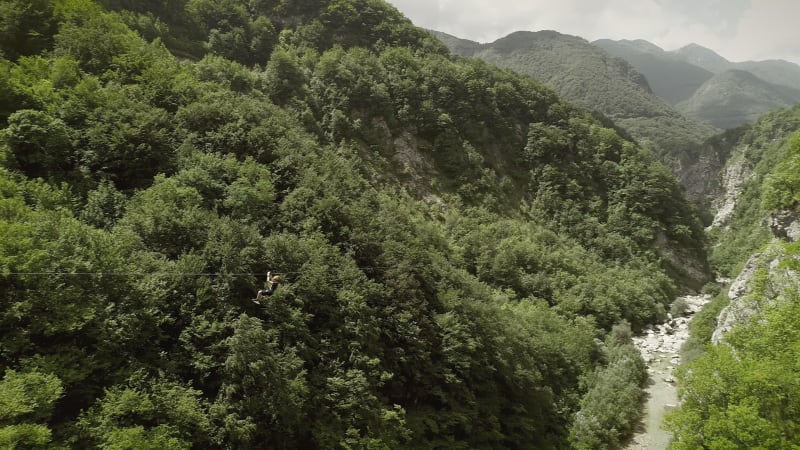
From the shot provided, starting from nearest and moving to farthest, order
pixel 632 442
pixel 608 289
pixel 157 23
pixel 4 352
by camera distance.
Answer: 1. pixel 4 352
2. pixel 632 442
3. pixel 608 289
4. pixel 157 23

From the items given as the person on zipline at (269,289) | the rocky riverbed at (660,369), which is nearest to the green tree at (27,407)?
the person on zipline at (269,289)

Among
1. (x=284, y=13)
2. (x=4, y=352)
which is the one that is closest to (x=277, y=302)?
(x=4, y=352)

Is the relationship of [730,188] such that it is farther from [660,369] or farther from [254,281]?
[254,281]

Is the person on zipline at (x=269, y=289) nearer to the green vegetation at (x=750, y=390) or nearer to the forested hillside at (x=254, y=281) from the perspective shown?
the forested hillside at (x=254, y=281)

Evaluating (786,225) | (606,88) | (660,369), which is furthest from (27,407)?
(606,88)

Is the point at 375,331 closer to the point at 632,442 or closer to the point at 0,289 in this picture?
the point at 0,289
